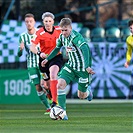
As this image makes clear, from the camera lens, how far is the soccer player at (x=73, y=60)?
46.4 feet

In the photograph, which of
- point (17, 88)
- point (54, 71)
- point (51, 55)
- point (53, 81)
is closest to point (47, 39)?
point (54, 71)

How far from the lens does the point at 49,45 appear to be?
647 inches

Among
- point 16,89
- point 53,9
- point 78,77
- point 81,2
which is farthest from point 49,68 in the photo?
point 81,2

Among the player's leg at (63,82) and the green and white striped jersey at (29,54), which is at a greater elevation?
the green and white striped jersey at (29,54)

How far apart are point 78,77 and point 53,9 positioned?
1803cm

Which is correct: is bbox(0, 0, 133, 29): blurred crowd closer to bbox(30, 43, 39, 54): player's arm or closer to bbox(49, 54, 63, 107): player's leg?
bbox(30, 43, 39, 54): player's arm

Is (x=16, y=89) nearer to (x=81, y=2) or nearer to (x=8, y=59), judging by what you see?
(x=8, y=59)

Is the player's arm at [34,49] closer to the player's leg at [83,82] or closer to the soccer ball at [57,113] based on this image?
the player's leg at [83,82]

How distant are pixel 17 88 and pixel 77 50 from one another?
29.3 feet

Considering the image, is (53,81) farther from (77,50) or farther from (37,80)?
(37,80)

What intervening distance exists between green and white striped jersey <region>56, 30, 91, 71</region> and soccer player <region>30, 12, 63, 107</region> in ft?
3.59

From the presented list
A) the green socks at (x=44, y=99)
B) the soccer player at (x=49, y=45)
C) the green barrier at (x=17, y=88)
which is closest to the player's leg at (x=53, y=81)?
the soccer player at (x=49, y=45)

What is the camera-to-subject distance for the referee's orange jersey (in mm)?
16344

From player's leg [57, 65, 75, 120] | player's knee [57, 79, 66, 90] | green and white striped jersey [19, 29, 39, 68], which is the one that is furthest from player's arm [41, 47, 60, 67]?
green and white striped jersey [19, 29, 39, 68]
